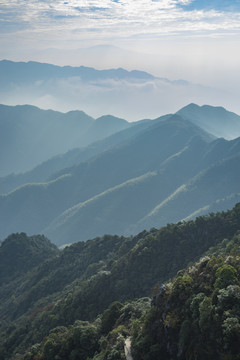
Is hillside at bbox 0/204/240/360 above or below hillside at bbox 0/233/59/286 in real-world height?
above

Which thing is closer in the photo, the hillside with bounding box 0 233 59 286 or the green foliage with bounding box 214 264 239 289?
the green foliage with bounding box 214 264 239 289

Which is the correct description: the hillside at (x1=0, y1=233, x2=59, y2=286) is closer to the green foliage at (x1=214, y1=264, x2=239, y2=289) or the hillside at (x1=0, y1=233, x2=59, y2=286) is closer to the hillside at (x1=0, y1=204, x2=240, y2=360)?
the hillside at (x1=0, y1=204, x2=240, y2=360)

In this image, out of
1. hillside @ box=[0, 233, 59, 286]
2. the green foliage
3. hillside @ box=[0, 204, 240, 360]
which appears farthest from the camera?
hillside @ box=[0, 233, 59, 286]

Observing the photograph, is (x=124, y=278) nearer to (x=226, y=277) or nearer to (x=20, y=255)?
(x=226, y=277)

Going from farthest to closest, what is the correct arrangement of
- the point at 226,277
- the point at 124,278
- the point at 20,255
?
the point at 20,255 < the point at 124,278 < the point at 226,277

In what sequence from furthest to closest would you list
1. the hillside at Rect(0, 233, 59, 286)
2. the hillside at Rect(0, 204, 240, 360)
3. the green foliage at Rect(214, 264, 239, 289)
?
the hillside at Rect(0, 233, 59, 286), the hillside at Rect(0, 204, 240, 360), the green foliage at Rect(214, 264, 239, 289)

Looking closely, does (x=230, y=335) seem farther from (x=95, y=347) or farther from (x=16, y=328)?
(x=16, y=328)

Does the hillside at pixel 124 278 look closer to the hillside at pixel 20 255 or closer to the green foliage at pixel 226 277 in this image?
the green foliage at pixel 226 277

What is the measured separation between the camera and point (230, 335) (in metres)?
24.5

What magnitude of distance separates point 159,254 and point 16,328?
29115 millimetres

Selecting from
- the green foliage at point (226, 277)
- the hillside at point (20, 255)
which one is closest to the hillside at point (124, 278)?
the green foliage at point (226, 277)

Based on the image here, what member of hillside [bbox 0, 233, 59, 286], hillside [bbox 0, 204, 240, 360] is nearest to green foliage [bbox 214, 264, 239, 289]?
hillside [bbox 0, 204, 240, 360]

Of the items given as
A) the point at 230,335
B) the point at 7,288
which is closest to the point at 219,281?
the point at 230,335

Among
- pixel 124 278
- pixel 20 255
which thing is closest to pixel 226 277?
pixel 124 278
